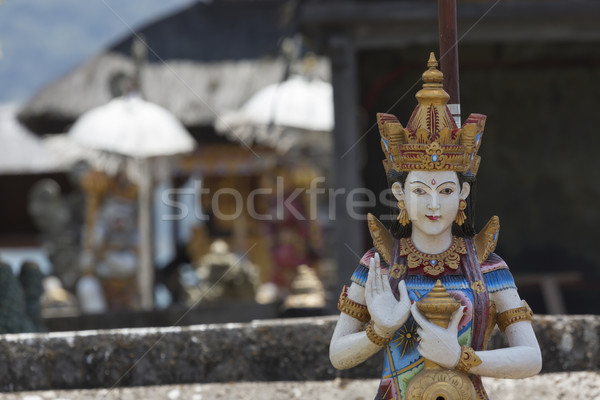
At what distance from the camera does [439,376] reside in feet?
11.9

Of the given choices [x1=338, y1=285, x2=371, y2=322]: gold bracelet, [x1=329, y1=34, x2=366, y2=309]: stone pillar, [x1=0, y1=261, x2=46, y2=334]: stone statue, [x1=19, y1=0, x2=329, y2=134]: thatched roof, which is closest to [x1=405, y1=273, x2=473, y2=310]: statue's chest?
[x1=338, y1=285, x2=371, y2=322]: gold bracelet

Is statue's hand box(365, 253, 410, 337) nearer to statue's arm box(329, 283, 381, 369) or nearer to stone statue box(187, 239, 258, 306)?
statue's arm box(329, 283, 381, 369)

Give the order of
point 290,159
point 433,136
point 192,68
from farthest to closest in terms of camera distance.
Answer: point 192,68
point 290,159
point 433,136

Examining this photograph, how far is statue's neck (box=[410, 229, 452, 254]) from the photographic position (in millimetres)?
3850

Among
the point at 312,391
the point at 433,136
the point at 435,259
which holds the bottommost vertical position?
the point at 312,391

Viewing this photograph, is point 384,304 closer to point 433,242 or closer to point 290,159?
point 433,242

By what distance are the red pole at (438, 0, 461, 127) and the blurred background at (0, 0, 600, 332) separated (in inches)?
98.5

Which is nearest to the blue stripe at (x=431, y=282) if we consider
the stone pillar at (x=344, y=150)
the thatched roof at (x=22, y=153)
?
the stone pillar at (x=344, y=150)

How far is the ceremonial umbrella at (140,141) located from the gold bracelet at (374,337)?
659cm

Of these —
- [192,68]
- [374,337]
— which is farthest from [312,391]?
[192,68]

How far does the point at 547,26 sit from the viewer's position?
822 centimetres

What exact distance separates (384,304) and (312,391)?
1.33 metres

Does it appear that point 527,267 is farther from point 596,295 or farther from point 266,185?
point 266,185

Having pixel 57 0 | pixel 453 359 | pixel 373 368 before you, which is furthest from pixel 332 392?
pixel 57 0
